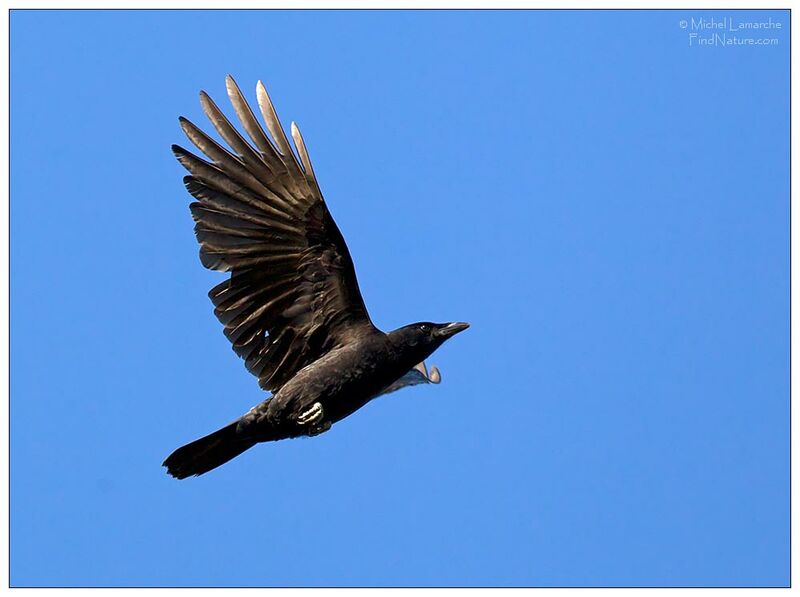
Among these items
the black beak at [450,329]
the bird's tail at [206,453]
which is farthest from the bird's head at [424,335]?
the bird's tail at [206,453]

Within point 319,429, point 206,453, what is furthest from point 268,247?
point 206,453

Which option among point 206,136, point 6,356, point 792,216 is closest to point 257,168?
point 206,136

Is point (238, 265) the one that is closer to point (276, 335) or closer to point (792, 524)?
point (276, 335)

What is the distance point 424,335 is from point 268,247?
5.38 ft

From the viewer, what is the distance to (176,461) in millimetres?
10547

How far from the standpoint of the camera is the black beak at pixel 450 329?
10820 millimetres

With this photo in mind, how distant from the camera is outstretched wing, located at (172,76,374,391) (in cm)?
1080

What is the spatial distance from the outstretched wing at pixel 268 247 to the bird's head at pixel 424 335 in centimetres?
36

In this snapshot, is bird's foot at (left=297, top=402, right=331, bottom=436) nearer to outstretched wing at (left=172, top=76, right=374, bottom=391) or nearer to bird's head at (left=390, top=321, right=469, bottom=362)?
outstretched wing at (left=172, top=76, right=374, bottom=391)

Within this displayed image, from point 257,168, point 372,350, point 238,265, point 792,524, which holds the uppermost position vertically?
point 257,168

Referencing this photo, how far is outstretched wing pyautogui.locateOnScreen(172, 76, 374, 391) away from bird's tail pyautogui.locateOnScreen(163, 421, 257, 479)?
0.64 meters

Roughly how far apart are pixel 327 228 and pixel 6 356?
160 inches

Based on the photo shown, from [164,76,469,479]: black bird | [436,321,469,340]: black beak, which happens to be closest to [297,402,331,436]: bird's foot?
[164,76,469,479]: black bird

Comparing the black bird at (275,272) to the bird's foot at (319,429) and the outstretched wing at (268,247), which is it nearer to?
the outstretched wing at (268,247)
